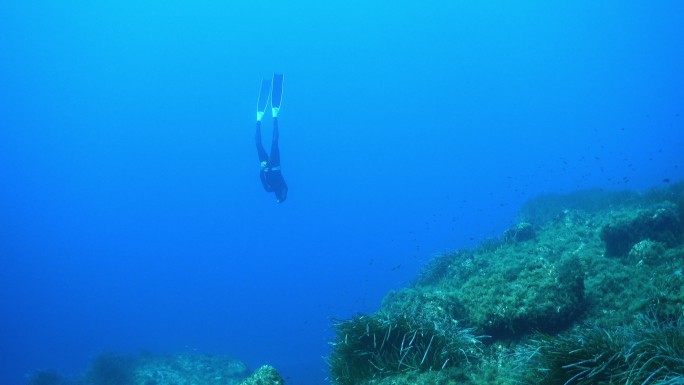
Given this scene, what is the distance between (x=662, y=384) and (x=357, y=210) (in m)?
161

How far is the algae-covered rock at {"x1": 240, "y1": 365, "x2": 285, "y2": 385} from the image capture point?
534cm

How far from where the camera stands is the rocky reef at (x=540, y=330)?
358cm

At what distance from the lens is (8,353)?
285 ft

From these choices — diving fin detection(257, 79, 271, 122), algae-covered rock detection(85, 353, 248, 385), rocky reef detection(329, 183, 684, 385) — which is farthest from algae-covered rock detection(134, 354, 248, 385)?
rocky reef detection(329, 183, 684, 385)

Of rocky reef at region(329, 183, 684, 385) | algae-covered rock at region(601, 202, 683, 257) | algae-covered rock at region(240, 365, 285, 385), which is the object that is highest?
algae-covered rock at region(601, 202, 683, 257)

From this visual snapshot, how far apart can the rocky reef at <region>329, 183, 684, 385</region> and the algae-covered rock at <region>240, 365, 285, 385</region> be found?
956 mm

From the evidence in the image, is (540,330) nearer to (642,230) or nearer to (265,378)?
(265,378)

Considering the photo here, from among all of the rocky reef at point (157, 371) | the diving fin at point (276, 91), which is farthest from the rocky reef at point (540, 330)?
the rocky reef at point (157, 371)

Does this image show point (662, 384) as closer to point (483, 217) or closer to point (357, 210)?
point (483, 217)


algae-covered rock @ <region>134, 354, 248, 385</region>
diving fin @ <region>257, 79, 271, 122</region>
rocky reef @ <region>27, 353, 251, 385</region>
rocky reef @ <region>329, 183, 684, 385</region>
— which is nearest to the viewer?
rocky reef @ <region>329, 183, 684, 385</region>

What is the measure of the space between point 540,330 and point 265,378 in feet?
13.5

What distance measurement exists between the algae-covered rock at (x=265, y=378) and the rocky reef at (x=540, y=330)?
37.6 inches

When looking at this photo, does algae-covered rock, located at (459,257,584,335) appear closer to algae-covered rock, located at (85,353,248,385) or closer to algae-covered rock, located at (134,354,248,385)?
algae-covered rock, located at (134,354,248,385)

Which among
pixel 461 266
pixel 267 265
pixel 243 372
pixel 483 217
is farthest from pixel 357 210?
pixel 461 266
